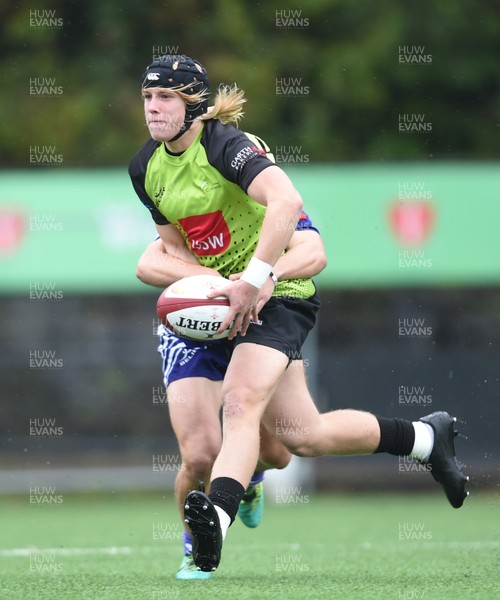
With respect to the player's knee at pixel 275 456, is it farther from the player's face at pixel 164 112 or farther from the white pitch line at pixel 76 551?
the player's face at pixel 164 112

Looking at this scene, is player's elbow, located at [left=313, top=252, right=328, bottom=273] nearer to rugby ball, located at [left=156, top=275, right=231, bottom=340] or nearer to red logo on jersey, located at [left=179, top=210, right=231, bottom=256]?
red logo on jersey, located at [left=179, top=210, right=231, bottom=256]

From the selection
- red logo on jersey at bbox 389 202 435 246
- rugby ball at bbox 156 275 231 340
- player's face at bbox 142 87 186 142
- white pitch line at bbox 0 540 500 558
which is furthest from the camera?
red logo on jersey at bbox 389 202 435 246

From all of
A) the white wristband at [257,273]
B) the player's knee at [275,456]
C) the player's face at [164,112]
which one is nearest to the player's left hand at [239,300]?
the white wristband at [257,273]

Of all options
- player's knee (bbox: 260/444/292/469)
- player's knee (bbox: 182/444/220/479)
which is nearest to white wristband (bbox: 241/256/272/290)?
player's knee (bbox: 182/444/220/479)

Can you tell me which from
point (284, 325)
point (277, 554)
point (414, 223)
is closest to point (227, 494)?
point (284, 325)

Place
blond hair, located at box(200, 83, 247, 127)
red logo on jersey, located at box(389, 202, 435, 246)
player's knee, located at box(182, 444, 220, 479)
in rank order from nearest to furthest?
blond hair, located at box(200, 83, 247, 127)
player's knee, located at box(182, 444, 220, 479)
red logo on jersey, located at box(389, 202, 435, 246)

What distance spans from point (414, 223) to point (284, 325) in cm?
751

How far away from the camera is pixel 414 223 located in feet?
43.0

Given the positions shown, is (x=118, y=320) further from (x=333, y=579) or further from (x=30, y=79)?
(x=333, y=579)

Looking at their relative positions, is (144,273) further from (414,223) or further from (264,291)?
(414,223)

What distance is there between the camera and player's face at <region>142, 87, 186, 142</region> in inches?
222

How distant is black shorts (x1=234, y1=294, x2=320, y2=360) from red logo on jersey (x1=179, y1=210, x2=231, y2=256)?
1.14 feet

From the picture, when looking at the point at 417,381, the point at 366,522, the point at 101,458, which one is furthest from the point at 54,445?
the point at 366,522

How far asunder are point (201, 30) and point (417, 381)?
8.32 meters
